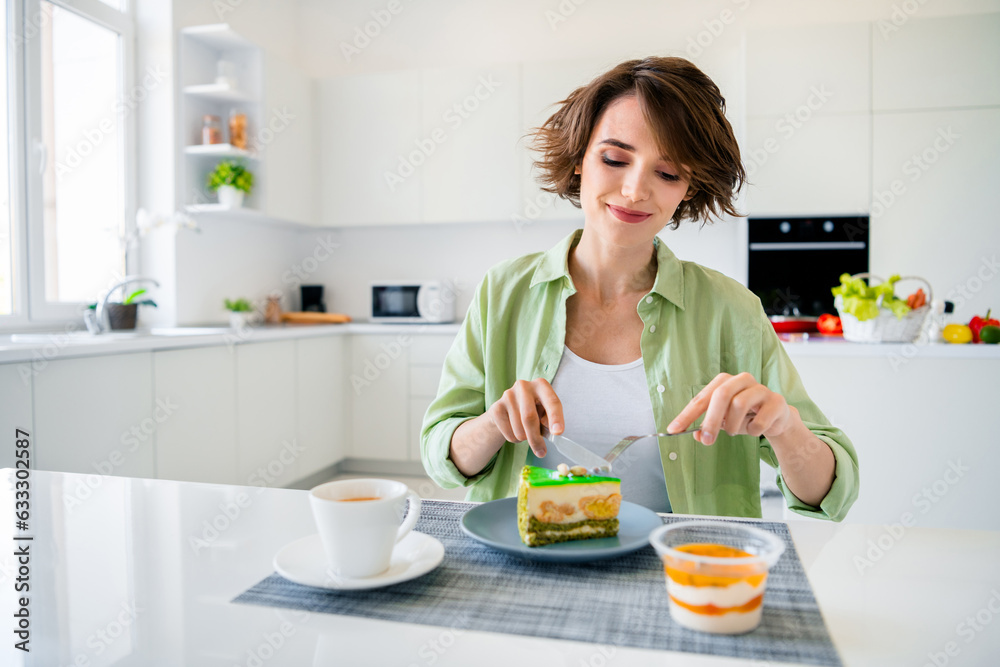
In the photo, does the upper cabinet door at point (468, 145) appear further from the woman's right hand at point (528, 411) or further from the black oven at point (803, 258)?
the woman's right hand at point (528, 411)

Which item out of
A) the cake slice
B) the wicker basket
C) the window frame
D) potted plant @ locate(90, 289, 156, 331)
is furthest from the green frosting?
the window frame

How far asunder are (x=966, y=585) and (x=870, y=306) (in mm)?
2237

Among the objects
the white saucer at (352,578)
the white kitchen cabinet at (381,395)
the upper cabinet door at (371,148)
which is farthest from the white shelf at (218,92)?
the white saucer at (352,578)

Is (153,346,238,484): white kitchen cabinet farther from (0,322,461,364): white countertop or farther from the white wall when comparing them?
the white wall

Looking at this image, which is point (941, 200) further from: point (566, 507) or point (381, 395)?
point (566, 507)

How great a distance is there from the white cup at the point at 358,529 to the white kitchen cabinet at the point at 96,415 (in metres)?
1.83

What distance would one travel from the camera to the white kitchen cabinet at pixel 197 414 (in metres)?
2.62

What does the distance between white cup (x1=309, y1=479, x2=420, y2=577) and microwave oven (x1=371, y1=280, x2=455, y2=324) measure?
3.37 metres

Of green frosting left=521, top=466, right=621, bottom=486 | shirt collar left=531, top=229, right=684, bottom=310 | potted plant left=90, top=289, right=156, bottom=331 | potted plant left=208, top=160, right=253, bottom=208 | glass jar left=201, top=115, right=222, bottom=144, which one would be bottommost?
green frosting left=521, top=466, right=621, bottom=486

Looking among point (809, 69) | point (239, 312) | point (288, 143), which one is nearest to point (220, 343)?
point (239, 312)

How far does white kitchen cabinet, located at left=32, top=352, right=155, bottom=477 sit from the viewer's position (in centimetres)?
212

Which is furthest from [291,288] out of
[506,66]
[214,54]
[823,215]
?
[823,215]

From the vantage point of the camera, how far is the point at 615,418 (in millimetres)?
1239

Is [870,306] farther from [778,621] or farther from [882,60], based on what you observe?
[778,621]
